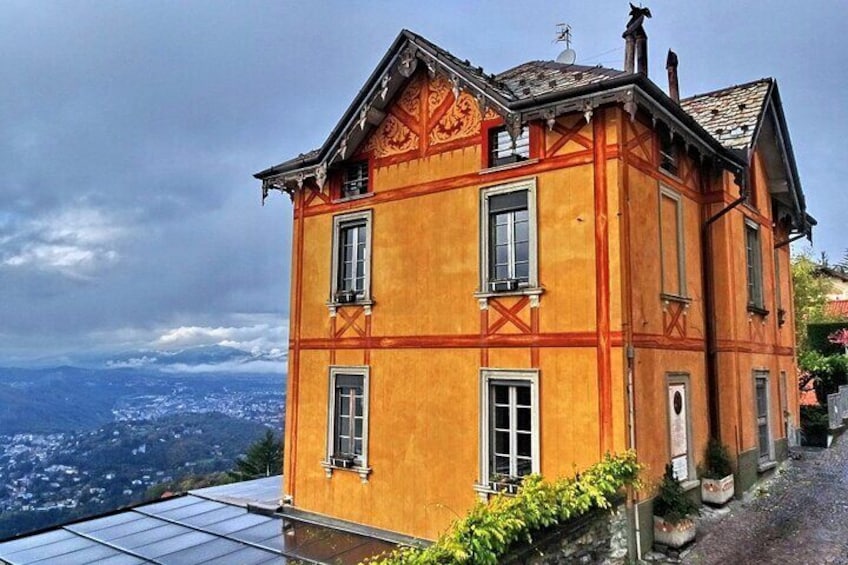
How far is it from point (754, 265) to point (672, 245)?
4.65 metres

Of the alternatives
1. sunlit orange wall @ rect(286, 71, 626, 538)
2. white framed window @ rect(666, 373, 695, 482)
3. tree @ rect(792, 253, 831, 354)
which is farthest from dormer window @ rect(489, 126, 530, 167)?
tree @ rect(792, 253, 831, 354)

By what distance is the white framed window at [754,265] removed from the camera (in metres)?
13.6

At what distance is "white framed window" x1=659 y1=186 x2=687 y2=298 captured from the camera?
34.0 ft

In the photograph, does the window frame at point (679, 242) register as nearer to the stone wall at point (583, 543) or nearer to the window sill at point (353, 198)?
the stone wall at point (583, 543)

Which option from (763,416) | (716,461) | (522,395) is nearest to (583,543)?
(522,395)

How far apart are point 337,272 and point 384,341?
2.22 meters

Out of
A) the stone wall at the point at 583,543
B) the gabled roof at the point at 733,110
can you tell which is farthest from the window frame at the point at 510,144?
the stone wall at the point at 583,543

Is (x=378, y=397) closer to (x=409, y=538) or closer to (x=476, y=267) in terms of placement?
(x=409, y=538)

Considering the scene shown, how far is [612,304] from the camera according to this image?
8953 mm

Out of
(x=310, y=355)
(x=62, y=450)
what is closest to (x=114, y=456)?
(x=62, y=450)

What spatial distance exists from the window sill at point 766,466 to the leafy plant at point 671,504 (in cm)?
438

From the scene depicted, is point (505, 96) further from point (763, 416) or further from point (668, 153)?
point (763, 416)

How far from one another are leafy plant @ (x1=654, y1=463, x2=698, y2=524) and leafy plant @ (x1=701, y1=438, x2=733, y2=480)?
2.04 metres

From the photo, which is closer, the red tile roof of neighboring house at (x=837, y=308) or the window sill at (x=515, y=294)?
the window sill at (x=515, y=294)
